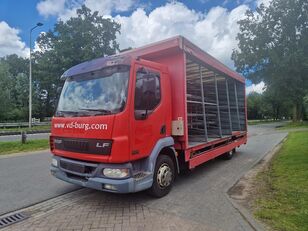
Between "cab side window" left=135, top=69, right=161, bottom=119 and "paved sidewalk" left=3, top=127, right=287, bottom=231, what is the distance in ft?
5.54

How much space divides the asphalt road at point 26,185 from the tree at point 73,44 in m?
25.6

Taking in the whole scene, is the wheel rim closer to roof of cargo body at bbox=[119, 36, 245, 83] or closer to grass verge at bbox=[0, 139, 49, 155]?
roof of cargo body at bbox=[119, 36, 245, 83]

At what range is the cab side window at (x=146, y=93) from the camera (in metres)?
4.97

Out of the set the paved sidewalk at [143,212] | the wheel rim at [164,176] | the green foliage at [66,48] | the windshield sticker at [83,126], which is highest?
the green foliage at [66,48]

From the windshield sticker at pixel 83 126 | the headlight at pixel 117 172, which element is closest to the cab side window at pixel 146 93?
the windshield sticker at pixel 83 126

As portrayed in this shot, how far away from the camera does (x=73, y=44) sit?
3512 centimetres

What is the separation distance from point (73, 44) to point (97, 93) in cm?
3259

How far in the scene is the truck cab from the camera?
4.66 metres

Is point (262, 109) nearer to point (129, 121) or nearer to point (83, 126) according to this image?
point (129, 121)

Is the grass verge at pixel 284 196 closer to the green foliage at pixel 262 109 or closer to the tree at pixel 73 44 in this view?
the tree at pixel 73 44

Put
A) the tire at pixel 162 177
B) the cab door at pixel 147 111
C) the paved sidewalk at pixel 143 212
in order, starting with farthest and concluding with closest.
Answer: the tire at pixel 162 177, the cab door at pixel 147 111, the paved sidewalk at pixel 143 212

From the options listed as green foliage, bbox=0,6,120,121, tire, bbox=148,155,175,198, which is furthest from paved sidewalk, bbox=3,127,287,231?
green foliage, bbox=0,6,120,121

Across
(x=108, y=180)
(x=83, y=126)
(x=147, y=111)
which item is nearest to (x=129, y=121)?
(x=147, y=111)

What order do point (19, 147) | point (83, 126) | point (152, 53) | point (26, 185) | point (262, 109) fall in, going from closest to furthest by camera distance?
point (83, 126) → point (152, 53) → point (26, 185) → point (19, 147) → point (262, 109)
